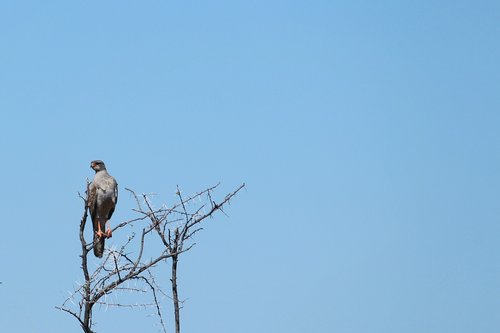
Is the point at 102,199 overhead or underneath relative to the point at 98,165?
underneath

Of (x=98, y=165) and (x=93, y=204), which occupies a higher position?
(x=98, y=165)

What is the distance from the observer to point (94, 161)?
12070mm

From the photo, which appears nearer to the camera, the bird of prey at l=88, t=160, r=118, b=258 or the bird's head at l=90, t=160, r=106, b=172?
the bird of prey at l=88, t=160, r=118, b=258

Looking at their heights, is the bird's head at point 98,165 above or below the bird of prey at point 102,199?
above

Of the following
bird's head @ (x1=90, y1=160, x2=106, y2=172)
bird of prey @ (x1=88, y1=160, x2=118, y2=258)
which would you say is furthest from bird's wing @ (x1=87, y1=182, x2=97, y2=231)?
bird's head @ (x1=90, y1=160, x2=106, y2=172)

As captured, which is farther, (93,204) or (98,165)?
(98,165)

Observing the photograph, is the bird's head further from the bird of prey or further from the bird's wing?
the bird's wing

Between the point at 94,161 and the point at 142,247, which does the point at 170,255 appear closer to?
the point at 142,247

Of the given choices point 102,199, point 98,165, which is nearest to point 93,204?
point 102,199

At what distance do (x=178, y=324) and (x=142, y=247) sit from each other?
2.15 ft

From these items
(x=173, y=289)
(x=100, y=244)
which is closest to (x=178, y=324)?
(x=173, y=289)

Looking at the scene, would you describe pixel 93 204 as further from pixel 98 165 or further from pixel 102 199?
pixel 98 165

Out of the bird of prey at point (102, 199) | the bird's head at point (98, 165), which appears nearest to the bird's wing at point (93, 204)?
the bird of prey at point (102, 199)

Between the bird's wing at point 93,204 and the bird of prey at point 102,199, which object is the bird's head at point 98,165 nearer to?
the bird of prey at point 102,199
